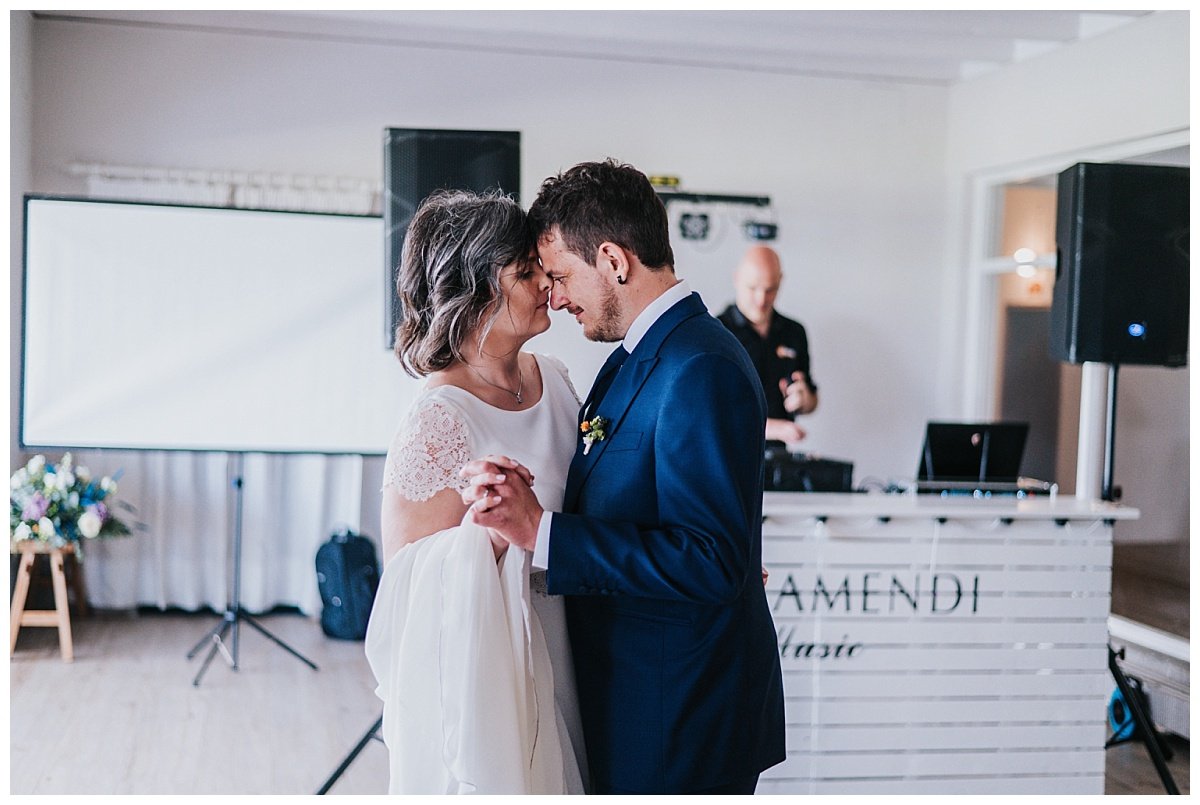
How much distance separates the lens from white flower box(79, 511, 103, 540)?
4.57 meters

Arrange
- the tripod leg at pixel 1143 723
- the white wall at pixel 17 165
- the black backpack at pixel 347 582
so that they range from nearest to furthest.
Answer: the tripod leg at pixel 1143 723 → the white wall at pixel 17 165 → the black backpack at pixel 347 582

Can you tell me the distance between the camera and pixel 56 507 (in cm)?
465

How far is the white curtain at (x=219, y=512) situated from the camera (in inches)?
217

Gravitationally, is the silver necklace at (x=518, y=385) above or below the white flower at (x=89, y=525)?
above

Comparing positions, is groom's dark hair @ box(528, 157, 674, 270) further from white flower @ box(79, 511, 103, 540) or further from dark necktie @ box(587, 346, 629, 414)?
white flower @ box(79, 511, 103, 540)

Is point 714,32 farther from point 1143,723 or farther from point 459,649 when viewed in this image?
point 459,649

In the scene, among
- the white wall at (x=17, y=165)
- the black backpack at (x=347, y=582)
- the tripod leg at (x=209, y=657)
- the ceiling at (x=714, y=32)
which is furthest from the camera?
the black backpack at (x=347, y=582)

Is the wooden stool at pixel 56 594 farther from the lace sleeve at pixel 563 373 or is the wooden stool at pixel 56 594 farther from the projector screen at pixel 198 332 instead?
the lace sleeve at pixel 563 373

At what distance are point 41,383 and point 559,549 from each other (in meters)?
3.48

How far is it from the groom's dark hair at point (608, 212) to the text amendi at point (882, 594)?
1688mm

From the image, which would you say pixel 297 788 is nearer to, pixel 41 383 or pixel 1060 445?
pixel 41 383

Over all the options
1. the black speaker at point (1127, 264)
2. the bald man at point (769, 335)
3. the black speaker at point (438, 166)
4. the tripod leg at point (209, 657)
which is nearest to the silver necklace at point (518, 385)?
the black speaker at point (438, 166)
